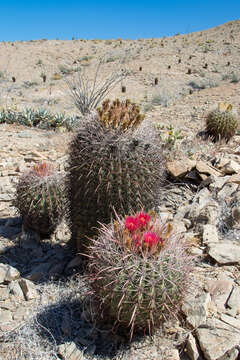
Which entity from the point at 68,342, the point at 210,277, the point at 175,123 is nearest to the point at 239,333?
the point at 210,277

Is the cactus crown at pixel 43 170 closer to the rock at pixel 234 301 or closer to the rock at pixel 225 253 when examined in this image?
the rock at pixel 225 253

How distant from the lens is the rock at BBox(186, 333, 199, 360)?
2.46 m

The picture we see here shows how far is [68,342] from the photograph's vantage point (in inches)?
109

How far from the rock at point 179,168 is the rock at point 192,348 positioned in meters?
3.00

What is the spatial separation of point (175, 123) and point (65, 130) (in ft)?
10.2

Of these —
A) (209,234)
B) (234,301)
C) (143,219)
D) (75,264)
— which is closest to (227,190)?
(209,234)

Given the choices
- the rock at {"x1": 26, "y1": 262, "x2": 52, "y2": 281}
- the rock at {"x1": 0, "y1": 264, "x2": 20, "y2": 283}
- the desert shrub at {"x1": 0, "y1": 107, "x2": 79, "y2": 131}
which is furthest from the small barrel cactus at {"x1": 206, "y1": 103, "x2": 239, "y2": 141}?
the rock at {"x1": 0, "y1": 264, "x2": 20, "y2": 283}

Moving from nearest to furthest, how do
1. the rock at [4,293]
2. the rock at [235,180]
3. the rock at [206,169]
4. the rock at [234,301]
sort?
the rock at [234,301], the rock at [4,293], the rock at [235,180], the rock at [206,169]

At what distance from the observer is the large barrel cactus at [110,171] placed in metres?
3.22

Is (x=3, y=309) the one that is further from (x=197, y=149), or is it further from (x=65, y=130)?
(x=65, y=130)

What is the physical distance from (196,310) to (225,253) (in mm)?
899

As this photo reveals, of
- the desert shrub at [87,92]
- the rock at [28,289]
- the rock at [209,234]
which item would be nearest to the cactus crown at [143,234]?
the rock at [209,234]

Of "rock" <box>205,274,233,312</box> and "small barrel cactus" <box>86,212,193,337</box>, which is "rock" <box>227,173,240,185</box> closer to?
"rock" <box>205,274,233,312</box>

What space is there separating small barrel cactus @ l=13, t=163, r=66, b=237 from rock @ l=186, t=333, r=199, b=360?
7.76 feet
